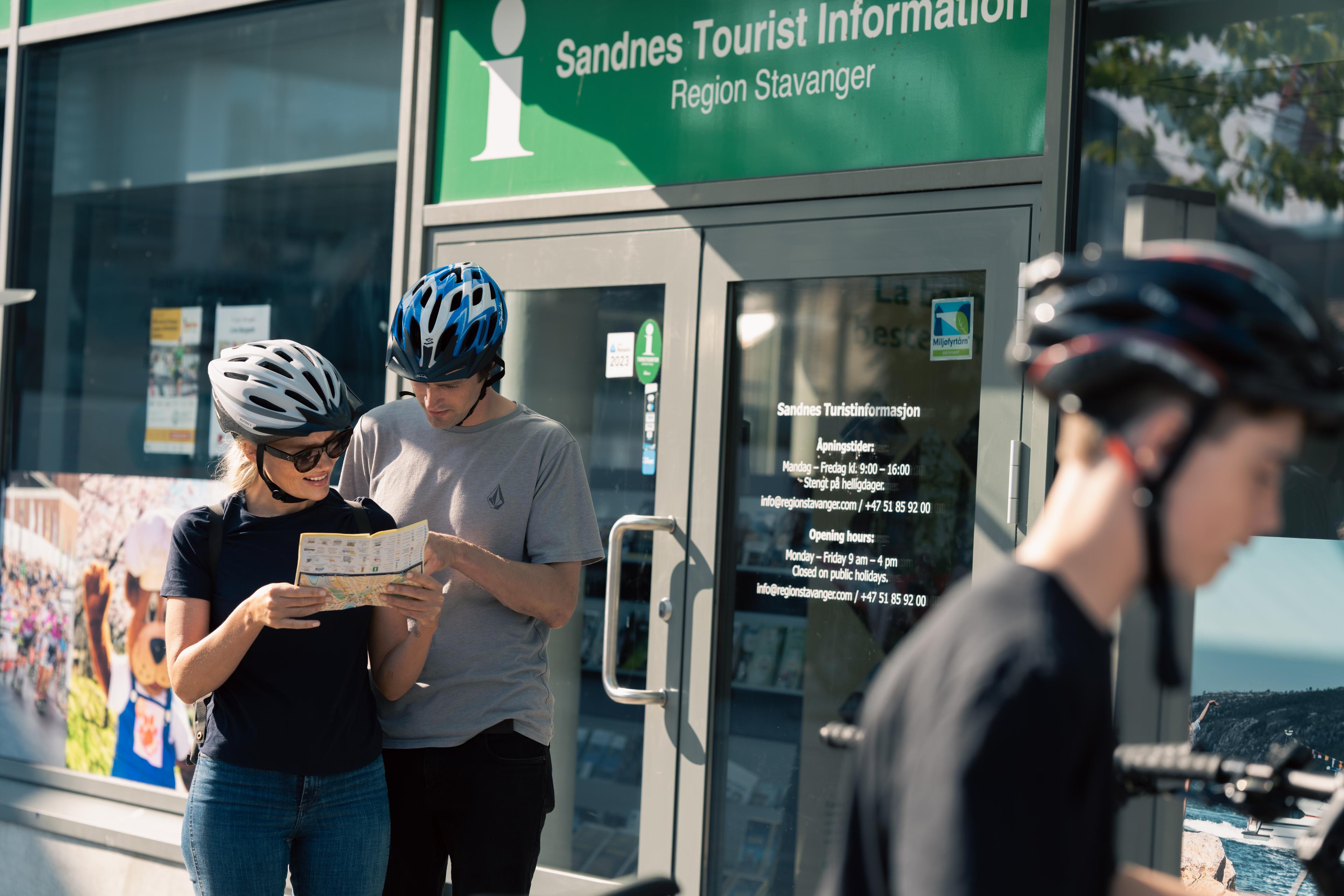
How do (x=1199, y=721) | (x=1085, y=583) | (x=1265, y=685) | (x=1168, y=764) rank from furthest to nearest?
(x=1199, y=721)
(x=1265, y=685)
(x=1168, y=764)
(x=1085, y=583)

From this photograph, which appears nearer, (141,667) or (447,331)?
(447,331)

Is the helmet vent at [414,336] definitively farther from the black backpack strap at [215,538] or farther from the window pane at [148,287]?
the window pane at [148,287]

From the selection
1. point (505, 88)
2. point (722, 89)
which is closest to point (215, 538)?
point (722, 89)

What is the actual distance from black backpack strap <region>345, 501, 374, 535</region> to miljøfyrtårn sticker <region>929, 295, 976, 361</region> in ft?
5.76

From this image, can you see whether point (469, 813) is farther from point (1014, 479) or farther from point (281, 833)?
point (1014, 479)

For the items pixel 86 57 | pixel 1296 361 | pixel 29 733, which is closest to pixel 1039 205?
pixel 1296 361

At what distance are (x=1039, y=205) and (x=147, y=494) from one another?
375 centimetres

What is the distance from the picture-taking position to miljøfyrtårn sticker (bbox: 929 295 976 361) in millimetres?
3707

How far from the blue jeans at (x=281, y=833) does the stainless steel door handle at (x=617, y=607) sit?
1.41 metres

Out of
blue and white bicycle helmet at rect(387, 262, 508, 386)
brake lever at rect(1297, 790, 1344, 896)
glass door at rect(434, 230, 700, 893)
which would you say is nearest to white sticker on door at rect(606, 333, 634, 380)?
glass door at rect(434, 230, 700, 893)

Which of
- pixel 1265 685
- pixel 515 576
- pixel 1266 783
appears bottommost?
pixel 1265 685

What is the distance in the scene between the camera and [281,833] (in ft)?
8.75

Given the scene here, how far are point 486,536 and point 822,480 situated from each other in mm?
1354

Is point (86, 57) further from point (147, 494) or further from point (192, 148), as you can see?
point (147, 494)
